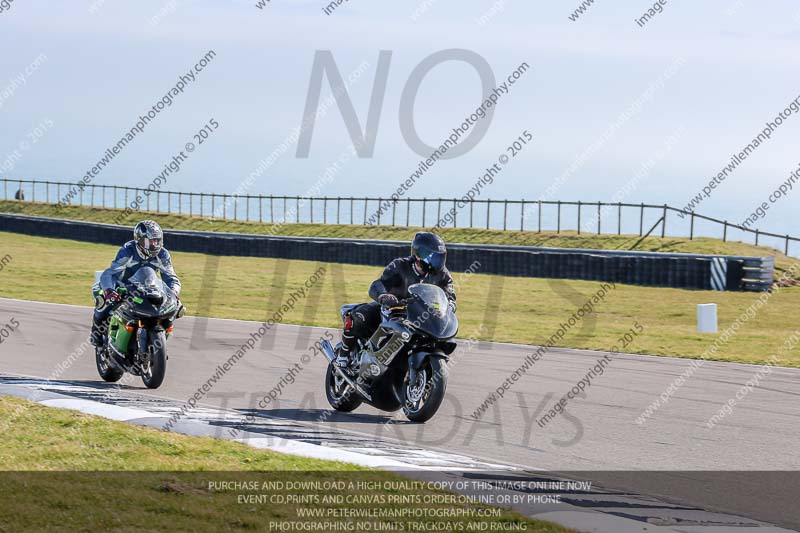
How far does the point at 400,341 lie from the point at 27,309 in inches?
543

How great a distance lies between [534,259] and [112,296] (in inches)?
882

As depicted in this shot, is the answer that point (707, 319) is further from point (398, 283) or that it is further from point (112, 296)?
point (112, 296)

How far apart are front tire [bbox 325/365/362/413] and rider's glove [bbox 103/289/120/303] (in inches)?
109

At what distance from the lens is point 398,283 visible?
10789 mm

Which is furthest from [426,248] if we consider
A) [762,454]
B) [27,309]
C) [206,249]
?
[206,249]

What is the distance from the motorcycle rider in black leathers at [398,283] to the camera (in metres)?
10.5

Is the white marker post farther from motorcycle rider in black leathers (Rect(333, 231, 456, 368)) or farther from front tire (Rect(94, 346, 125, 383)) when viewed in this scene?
front tire (Rect(94, 346, 125, 383))

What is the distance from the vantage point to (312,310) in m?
26.8

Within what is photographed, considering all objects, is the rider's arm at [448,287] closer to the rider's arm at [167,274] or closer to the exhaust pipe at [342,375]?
the exhaust pipe at [342,375]

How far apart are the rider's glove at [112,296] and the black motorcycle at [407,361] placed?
2.81 m

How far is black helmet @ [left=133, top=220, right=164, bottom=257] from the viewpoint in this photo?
12758 millimetres

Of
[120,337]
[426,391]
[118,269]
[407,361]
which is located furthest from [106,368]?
[426,391]

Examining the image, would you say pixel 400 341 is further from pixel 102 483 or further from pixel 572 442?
pixel 102 483

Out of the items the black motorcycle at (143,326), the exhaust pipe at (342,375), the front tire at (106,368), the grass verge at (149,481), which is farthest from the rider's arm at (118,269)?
the grass verge at (149,481)
